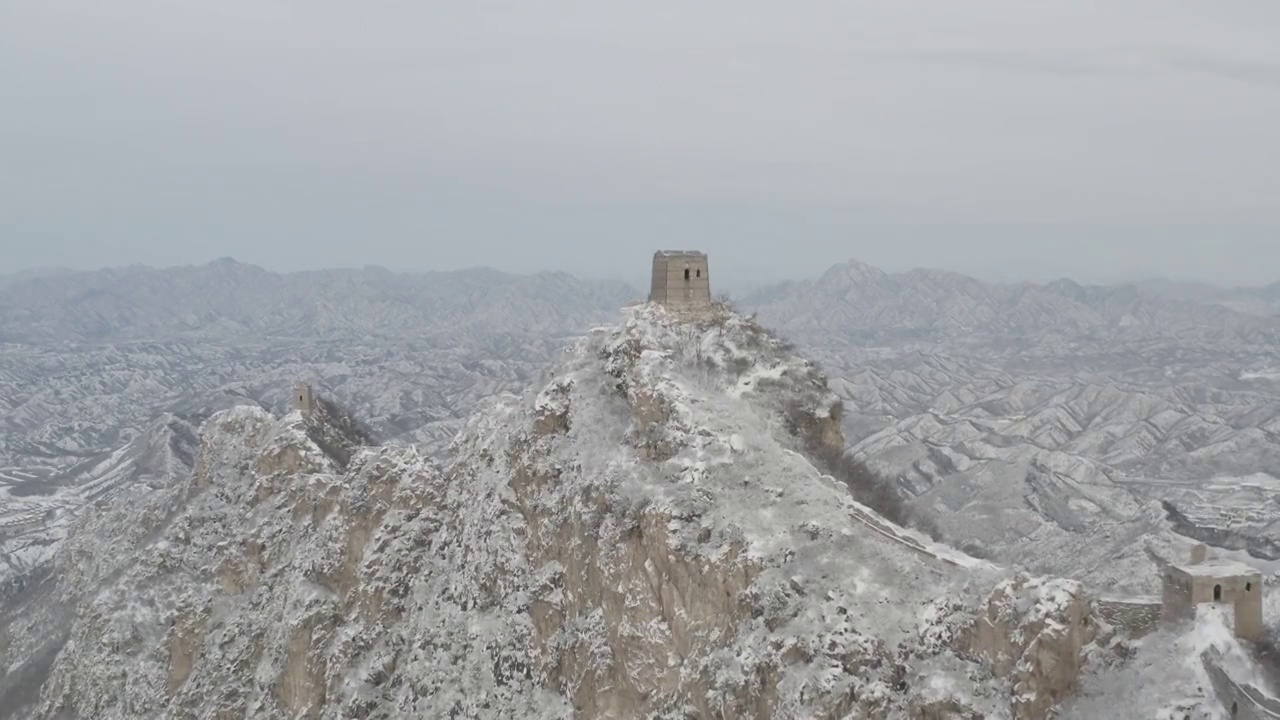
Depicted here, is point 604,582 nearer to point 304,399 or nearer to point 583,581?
point 583,581

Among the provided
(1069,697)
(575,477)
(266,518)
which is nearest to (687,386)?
(575,477)

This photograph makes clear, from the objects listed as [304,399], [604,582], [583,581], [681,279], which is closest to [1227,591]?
[604,582]

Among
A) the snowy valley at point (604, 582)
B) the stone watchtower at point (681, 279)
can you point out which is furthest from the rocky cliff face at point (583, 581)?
the stone watchtower at point (681, 279)

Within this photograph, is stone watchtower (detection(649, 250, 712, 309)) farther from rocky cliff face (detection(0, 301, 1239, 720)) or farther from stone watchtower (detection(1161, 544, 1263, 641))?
stone watchtower (detection(1161, 544, 1263, 641))

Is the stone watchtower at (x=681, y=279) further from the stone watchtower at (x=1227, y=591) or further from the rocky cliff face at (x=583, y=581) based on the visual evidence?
the stone watchtower at (x=1227, y=591)

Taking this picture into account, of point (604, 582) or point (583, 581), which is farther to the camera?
point (583, 581)
